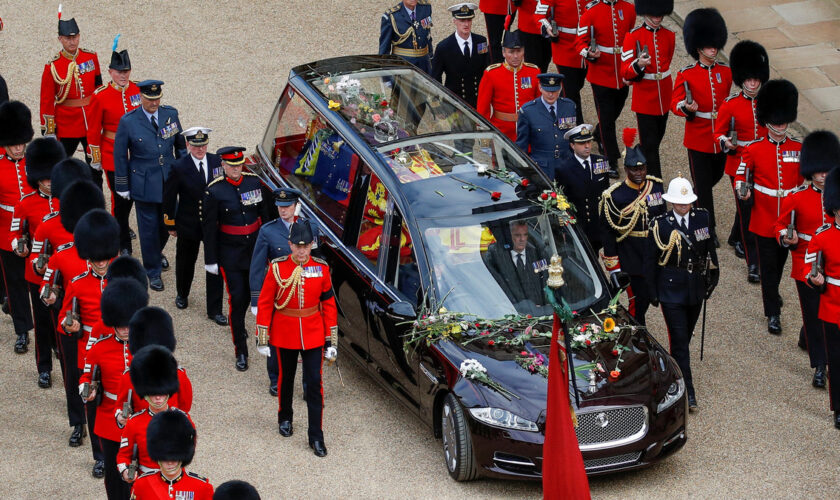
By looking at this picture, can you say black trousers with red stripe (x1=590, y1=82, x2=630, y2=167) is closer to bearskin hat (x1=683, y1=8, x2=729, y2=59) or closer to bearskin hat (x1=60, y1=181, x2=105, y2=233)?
bearskin hat (x1=683, y1=8, x2=729, y2=59)

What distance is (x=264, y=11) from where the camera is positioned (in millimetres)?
17766

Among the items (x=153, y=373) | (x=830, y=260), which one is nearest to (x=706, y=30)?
(x=830, y=260)

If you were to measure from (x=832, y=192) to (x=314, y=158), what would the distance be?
383 centimetres

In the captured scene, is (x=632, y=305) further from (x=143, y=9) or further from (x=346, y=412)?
(x=143, y=9)

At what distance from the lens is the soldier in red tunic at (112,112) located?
12883mm

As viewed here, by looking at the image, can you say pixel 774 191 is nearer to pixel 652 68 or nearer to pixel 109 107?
pixel 652 68

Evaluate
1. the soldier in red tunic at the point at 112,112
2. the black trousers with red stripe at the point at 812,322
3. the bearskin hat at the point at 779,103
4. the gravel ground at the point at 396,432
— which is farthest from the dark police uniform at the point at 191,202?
the black trousers with red stripe at the point at 812,322

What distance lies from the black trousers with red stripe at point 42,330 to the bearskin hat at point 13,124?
1193 mm

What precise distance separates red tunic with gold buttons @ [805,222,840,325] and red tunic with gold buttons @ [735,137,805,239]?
4.24ft


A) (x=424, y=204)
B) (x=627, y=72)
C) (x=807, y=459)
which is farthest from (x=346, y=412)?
(x=627, y=72)

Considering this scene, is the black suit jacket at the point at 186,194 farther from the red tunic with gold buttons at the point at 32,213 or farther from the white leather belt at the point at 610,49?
the white leather belt at the point at 610,49

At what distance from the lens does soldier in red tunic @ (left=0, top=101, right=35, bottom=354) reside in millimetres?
11492

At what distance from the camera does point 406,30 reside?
14383 mm

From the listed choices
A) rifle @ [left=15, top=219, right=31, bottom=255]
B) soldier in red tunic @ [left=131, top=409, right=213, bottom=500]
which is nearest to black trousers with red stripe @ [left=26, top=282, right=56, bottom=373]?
rifle @ [left=15, top=219, right=31, bottom=255]
